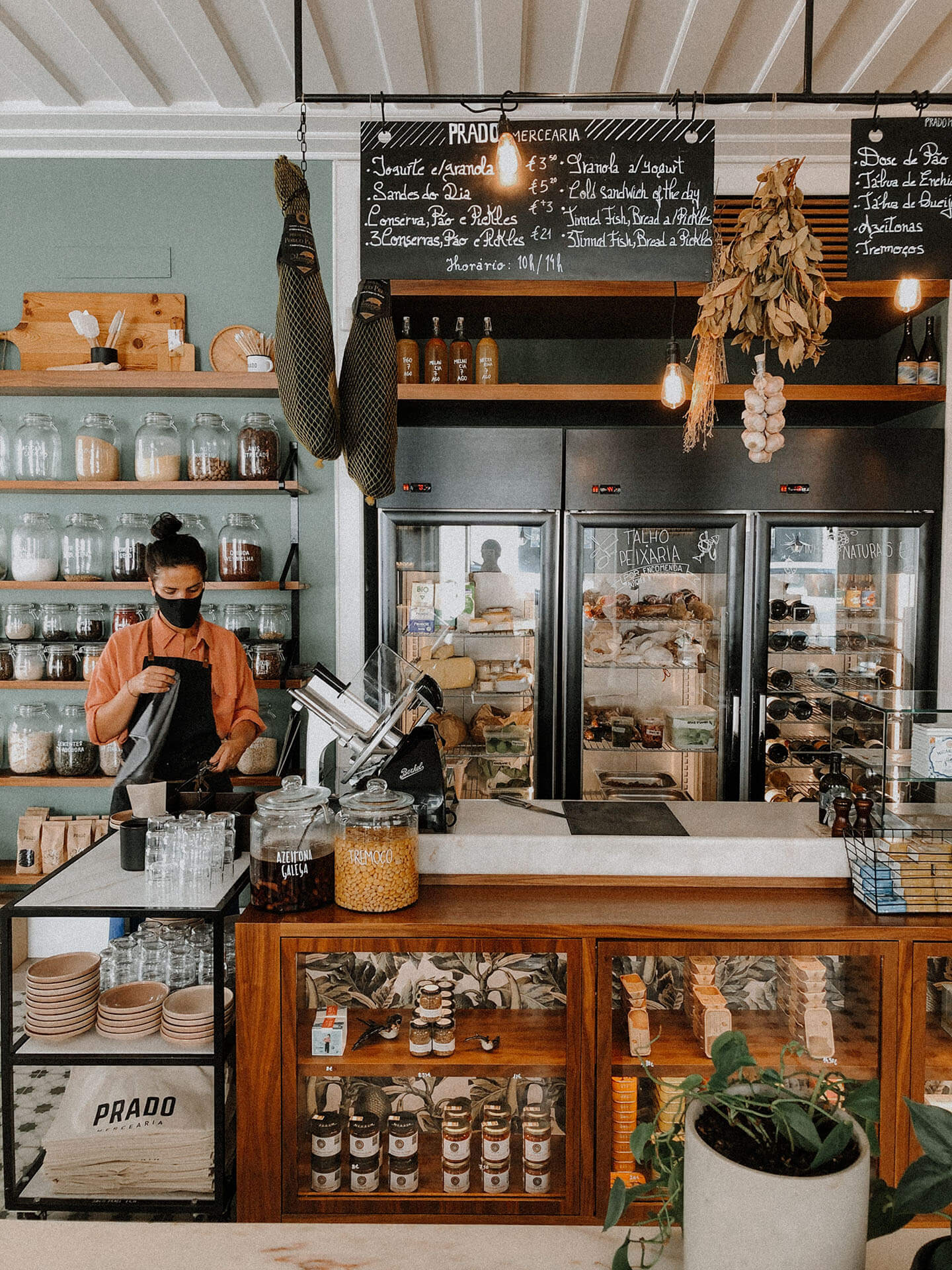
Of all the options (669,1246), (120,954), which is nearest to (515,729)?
(120,954)

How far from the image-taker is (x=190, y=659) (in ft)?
10.1

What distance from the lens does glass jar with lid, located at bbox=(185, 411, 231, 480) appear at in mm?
3627

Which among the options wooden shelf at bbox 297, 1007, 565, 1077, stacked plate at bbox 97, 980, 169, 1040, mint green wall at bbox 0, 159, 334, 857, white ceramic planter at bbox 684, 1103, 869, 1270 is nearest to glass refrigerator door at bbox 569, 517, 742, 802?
mint green wall at bbox 0, 159, 334, 857

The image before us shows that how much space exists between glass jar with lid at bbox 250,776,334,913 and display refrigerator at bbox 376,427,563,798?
1.56 meters

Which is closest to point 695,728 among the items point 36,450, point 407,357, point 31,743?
point 407,357

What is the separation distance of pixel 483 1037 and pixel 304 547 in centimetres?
243

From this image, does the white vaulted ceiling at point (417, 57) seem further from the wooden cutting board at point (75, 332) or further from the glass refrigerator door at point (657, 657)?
the glass refrigerator door at point (657, 657)

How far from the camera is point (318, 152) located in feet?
12.4

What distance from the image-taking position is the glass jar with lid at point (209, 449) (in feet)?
11.9

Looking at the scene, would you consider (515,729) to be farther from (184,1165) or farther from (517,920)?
(184,1165)

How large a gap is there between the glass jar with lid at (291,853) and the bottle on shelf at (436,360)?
7.16 feet

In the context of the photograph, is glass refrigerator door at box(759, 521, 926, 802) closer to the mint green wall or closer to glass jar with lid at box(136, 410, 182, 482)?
the mint green wall

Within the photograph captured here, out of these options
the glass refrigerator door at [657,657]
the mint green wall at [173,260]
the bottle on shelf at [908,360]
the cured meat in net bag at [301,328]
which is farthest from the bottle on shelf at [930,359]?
the cured meat in net bag at [301,328]

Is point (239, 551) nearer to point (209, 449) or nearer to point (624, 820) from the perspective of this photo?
point (209, 449)
